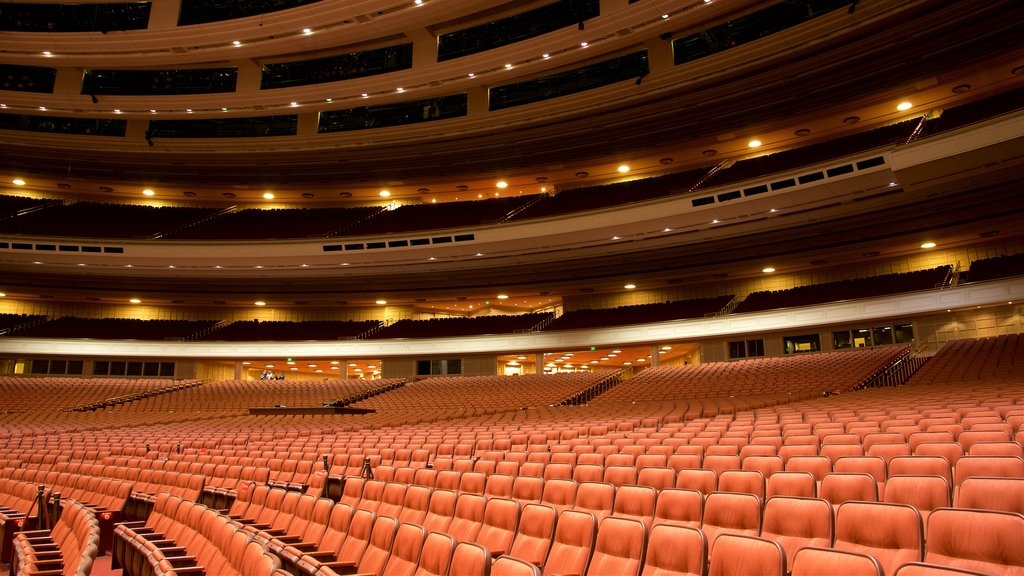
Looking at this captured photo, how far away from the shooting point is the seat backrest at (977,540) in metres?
2.00

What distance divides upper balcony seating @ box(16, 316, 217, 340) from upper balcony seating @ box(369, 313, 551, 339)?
6.17m

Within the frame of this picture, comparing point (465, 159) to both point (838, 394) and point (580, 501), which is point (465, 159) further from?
point (580, 501)

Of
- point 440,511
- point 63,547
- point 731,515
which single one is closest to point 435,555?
point 440,511

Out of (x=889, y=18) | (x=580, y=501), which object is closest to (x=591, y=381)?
(x=889, y=18)

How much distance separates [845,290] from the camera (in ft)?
50.2

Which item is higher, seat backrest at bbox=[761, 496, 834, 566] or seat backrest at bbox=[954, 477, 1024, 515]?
seat backrest at bbox=[954, 477, 1024, 515]

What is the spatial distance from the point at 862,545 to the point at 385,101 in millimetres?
16566

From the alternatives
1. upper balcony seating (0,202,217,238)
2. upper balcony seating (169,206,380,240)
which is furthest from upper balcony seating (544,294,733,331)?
upper balcony seating (0,202,217,238)

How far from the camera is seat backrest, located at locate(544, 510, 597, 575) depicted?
2707 millimetres

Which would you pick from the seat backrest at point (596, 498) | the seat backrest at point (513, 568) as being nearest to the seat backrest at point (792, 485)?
the seat backrest at point (596, 498)

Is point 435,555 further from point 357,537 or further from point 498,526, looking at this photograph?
point 357,537

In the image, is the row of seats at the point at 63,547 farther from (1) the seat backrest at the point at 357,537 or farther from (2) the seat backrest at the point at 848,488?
(2) the seat backrest at the point at 848,488

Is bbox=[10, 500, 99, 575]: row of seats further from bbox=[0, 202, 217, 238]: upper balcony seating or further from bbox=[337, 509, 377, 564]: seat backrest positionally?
bbox=[0, 202, 217, 238]: upper balcony seating

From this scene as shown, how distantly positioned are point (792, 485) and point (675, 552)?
1.16 meters
